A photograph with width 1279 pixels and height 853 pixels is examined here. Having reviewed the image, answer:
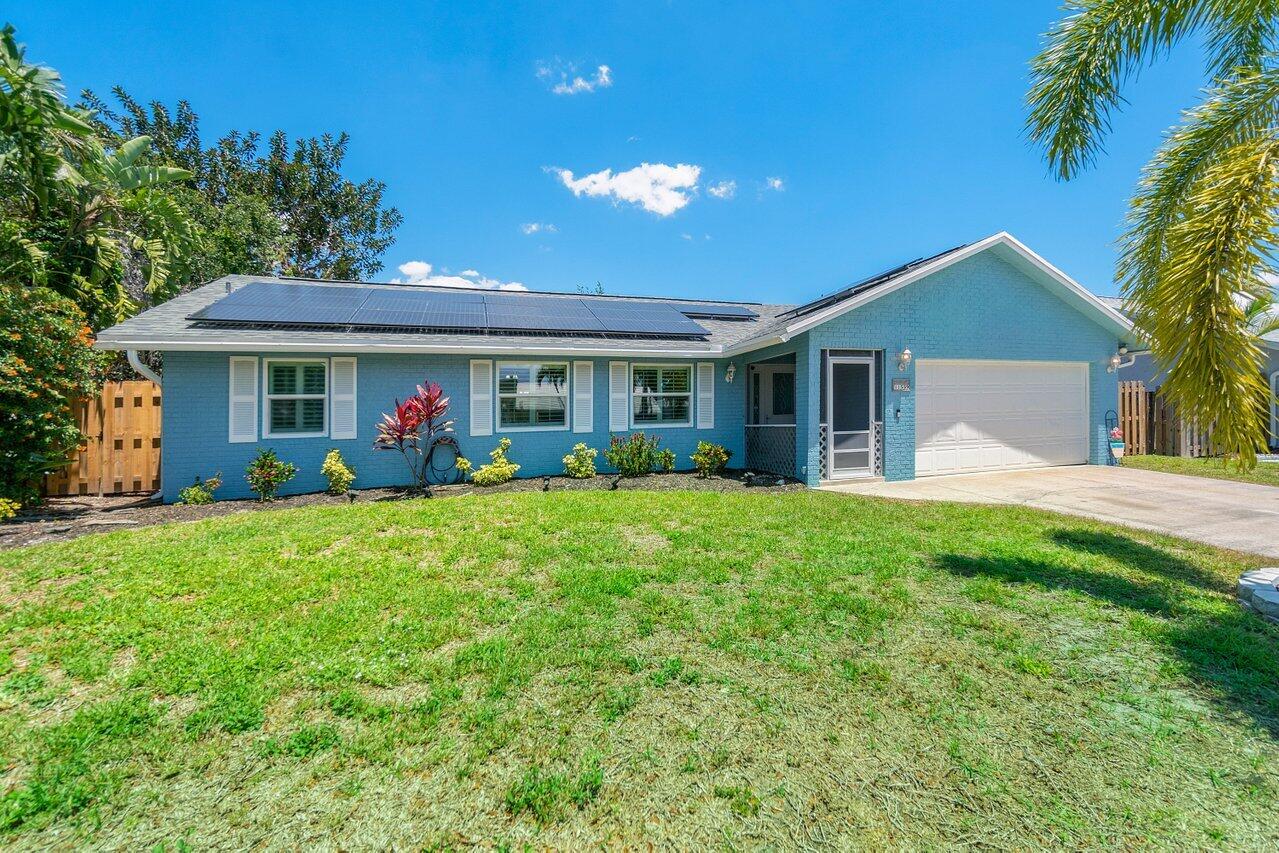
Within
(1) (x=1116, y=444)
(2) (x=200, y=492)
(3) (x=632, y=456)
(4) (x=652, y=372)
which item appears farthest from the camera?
(1) (x=1116, y=444)

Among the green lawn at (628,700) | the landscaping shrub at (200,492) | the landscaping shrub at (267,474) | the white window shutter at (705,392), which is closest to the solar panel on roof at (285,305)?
the landscaping shrub at (267,474)

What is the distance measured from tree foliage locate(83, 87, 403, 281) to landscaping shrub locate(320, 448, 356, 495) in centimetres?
1311

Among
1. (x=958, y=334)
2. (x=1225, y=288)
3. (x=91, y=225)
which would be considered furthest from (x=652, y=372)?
(x=91, y=225)

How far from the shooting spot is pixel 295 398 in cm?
937

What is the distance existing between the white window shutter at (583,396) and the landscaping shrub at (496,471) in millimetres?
1654

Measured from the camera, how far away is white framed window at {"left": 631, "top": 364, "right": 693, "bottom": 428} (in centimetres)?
1142

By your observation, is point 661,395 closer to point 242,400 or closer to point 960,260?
point 960,260

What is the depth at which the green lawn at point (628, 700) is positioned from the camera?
221cm

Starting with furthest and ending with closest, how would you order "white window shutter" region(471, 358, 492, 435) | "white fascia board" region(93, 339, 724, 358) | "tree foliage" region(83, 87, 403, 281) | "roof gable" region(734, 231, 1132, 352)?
"tree foliage" region(83, 87, 403, 281) → "white window shutter" region(471, 358, 492, 435) → "roof gable" region(734, 231, 1132, 352) → "white fascia board" region(93, 339, 724, 358)

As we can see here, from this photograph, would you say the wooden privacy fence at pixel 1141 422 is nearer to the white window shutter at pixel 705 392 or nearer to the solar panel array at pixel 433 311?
the white window shutter at pixel 705 392

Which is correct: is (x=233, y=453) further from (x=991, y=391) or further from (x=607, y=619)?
(x=991, y=391)

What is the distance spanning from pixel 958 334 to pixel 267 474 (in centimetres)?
1394

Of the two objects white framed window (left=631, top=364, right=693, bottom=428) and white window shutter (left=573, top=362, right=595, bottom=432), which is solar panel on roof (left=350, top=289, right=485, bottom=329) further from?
white framed window (left=631, top=364, right=693, bottom=428)

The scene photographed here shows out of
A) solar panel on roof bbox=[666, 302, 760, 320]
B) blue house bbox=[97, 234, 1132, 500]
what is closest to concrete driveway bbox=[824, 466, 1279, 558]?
blue house bbox=[97, 234, 1132, 500]
